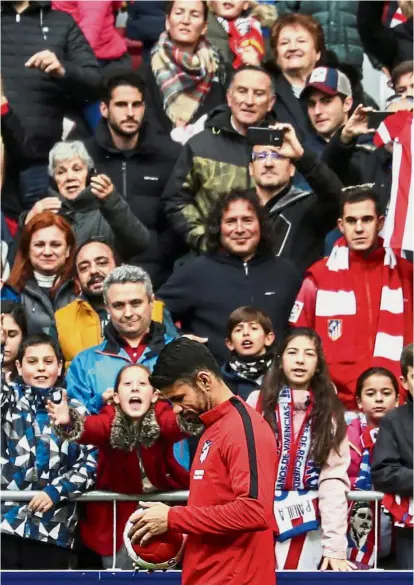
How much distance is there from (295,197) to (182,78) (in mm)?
1471

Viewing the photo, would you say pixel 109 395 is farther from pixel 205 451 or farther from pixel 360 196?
pixel 360 196

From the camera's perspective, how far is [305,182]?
1118 cm

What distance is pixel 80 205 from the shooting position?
11.0 metres

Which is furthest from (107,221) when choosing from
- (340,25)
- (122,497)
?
(340,25)

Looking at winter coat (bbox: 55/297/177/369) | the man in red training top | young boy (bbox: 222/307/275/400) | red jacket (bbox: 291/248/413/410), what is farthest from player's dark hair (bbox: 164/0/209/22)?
the man in red training top

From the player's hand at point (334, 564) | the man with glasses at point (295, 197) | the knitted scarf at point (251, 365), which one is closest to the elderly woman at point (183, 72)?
the man with glasses at point (295, 197)

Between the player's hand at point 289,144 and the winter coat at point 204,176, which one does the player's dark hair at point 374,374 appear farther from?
the winter coat at point 204,176

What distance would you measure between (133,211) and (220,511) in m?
4.77

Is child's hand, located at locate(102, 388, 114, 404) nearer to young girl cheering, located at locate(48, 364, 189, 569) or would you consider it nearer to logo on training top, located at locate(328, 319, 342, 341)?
young girl cheering, located at locate(48, 364, 189, 569)

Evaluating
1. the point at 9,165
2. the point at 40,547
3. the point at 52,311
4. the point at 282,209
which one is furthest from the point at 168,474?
the point at 9,165

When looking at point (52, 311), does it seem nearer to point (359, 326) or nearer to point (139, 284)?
point (139, 284)

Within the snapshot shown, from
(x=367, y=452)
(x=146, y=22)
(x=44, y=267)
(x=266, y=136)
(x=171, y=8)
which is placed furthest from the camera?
(x=146, y=22)

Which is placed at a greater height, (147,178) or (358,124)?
(358,124)

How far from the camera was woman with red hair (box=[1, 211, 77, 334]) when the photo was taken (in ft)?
33.6
